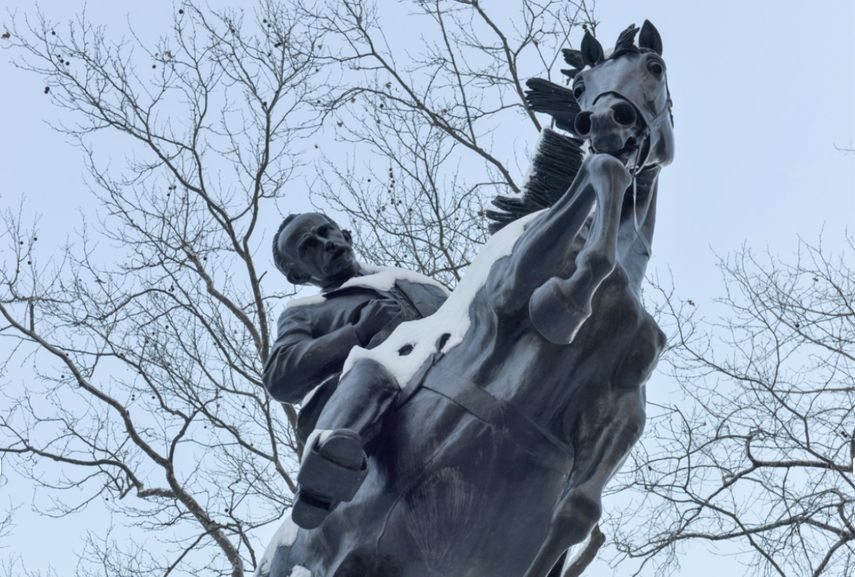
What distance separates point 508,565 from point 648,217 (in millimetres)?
996

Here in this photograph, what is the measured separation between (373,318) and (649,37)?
1.09m

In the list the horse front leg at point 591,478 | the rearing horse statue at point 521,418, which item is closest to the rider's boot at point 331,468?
the rearing horse statue at point 521,418

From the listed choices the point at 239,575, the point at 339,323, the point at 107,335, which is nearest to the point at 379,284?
the point at 339,323

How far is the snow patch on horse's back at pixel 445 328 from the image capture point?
11.1 feet

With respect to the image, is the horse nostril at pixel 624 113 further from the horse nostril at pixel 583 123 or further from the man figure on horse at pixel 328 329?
the man figure on horse at pixel 328 329

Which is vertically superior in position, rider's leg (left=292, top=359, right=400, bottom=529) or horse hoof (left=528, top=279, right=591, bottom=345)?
horse hoof (left=528, top=279, right=591, bottom=345)

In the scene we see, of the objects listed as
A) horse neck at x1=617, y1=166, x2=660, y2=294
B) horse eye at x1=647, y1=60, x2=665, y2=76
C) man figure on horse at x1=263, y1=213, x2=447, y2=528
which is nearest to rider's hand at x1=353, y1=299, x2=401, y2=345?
man figure on horse at x1=263, y1=213, x2=447, y2=528

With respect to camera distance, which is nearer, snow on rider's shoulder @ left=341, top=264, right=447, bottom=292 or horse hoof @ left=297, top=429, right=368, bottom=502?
horse hoof @ left=297, top=429, right=368, bottom=502

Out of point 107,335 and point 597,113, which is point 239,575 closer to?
point 107,335

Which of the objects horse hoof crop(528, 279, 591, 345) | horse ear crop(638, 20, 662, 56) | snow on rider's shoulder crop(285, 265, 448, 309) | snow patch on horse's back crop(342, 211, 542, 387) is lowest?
horse hoof crop(528, 279, 591, 345)

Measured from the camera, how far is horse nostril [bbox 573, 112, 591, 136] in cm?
327

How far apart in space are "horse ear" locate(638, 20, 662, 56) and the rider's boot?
128cm

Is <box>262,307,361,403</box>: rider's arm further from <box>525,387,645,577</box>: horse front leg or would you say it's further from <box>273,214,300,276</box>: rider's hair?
<box>525,387,645,577</box>: horse front leg

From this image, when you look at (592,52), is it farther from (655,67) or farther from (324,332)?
(324,332)
